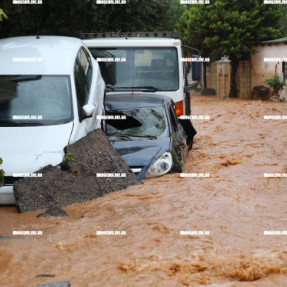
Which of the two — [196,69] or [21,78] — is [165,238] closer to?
[21,78]

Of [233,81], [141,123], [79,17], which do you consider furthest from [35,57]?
[233,81]

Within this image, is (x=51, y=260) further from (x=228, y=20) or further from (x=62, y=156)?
(x=228, y=20)

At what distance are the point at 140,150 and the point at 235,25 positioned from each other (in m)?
23.3

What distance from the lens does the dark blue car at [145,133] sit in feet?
25.8

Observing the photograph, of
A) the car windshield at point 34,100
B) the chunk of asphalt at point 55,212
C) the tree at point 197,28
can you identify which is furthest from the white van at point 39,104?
the tree at point 197,28

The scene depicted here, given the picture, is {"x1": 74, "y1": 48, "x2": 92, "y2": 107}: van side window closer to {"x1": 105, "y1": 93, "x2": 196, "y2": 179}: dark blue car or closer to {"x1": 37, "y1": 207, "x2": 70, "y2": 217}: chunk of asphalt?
{"x1": 105, "y1": 93, "x2": 196, "y2": 179}: dark blue car

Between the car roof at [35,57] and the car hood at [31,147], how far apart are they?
1.06 m

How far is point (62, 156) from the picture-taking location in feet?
23.1

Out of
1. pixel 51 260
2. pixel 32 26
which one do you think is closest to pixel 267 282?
pixel 51 260

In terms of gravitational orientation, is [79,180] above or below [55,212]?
above

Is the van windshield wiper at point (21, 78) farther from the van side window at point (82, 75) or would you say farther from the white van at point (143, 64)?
the white van at point (143, 64)

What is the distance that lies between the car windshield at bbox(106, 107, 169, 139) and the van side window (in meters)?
0.69

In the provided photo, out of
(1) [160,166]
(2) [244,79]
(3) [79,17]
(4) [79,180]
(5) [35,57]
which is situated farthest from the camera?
(2) [244,79]

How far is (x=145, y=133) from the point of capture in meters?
8.70
